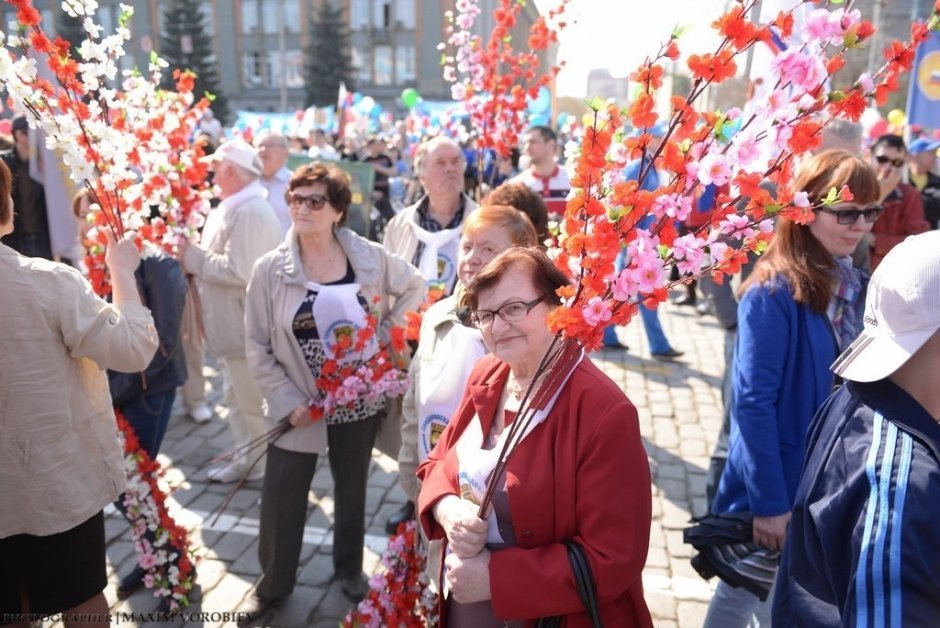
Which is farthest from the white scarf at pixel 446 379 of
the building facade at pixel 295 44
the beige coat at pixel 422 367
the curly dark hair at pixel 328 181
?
the building facade at pixel 295 44

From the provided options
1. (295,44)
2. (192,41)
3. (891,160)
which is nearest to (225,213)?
(891,160)

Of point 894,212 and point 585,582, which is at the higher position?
point 894,212

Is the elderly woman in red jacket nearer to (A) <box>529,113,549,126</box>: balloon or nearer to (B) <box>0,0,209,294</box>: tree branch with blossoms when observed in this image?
(B) <box>0,0,209,294</box>: tree branch with blossoms

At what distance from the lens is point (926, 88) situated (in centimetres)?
758

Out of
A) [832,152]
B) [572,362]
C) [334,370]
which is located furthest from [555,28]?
[572,362]

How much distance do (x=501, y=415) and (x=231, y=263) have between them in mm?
2773

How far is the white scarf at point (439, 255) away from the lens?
4109 mm

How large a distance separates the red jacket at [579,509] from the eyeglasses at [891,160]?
502 cm

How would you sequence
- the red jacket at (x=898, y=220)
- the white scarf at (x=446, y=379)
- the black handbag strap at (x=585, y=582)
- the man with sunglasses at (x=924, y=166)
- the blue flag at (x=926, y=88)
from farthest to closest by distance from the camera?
1. the man with sunglasses at (x=924, y=166)
2. the blue flag at (x=926, y=88)
3. the red jacket at (x=898, y=220)
4. the white scarf at (x=446, y=379)
5. the black handbag strap at (x=585, y=582)

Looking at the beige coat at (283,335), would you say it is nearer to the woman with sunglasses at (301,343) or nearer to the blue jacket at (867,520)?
the woman with sunglasses at (301,343)

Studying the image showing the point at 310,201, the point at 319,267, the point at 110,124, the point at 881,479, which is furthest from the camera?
the point at 319,267

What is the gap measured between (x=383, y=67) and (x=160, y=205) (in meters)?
52.5

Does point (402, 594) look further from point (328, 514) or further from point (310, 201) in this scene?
point (310, 201)

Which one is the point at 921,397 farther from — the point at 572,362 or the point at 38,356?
the point at 38,356
